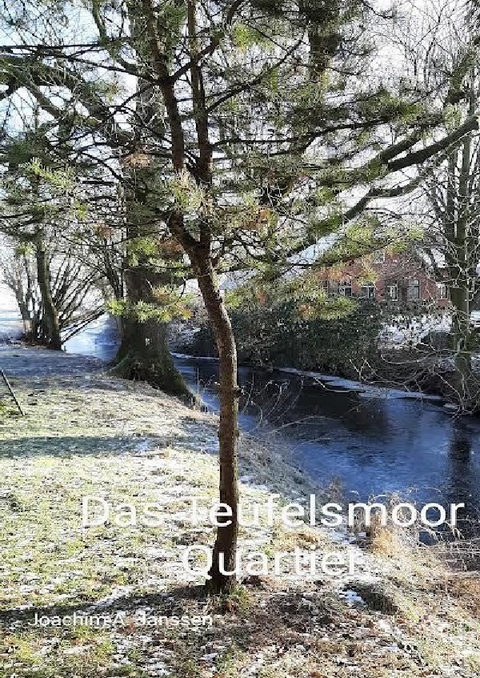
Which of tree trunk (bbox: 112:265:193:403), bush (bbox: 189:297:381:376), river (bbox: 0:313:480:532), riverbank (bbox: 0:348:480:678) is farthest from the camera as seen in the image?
bush (bbox: 189:297:381:376)

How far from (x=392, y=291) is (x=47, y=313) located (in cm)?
993

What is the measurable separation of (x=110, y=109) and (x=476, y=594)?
3.89 metres

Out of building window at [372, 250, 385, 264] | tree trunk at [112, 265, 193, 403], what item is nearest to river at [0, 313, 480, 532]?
tree trunk at [112, 265, 193, 403]

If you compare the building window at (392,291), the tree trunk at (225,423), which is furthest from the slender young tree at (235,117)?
the building window at (392,291)

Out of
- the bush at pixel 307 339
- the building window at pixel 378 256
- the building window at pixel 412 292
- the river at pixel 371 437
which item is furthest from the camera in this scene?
the building window at pixel 412 292

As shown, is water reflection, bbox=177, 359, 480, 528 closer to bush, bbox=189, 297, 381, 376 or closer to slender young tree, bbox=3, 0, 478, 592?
bush, bbox=189, 297, 381, 376

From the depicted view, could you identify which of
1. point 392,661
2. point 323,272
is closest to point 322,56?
point 323,272

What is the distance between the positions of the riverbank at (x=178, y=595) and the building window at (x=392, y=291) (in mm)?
9050

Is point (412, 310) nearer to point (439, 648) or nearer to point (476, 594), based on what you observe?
point (476, 594)

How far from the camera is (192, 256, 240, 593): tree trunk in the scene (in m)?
2.99

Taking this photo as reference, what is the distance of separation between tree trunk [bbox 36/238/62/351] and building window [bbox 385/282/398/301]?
8.51 metres

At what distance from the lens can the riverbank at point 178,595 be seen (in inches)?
106

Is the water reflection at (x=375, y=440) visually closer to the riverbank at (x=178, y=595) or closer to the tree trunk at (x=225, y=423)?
the riverbank at (x=178, y=595)

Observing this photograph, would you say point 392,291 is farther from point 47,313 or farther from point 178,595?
point 178,595
